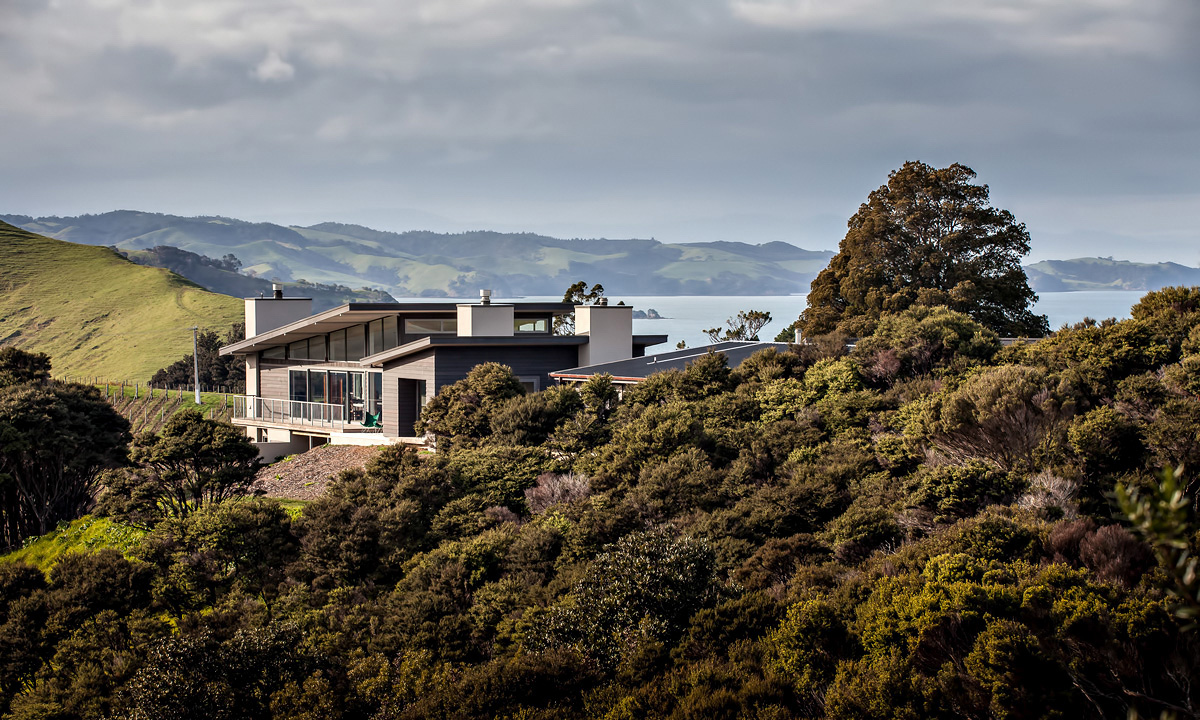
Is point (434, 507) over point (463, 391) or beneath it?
beneath

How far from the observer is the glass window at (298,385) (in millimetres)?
30297

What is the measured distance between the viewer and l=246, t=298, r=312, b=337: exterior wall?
32.0 metres

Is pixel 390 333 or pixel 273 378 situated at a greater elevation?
pixel 390 333

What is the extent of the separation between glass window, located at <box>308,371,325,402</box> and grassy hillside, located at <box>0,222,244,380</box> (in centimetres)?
5228

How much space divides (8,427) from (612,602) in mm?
16060

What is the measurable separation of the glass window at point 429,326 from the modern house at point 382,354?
0.11ft

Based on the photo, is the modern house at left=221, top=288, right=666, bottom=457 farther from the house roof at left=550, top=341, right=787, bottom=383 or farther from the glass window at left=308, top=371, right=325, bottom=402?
the house roof at left=550, top=341, right=787, bottom=383

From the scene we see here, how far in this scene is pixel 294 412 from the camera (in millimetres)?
29625

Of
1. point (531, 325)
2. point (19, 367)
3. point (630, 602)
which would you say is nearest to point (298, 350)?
point (531, 325)

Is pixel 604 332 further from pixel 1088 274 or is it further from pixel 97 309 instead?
pixel 1088 274

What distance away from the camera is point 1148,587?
8.00 m

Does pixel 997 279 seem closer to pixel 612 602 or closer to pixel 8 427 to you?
pixel 612 602

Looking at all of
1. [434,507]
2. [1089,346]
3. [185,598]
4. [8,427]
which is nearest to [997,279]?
[1089,346]

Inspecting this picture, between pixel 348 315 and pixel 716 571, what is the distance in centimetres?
1971
